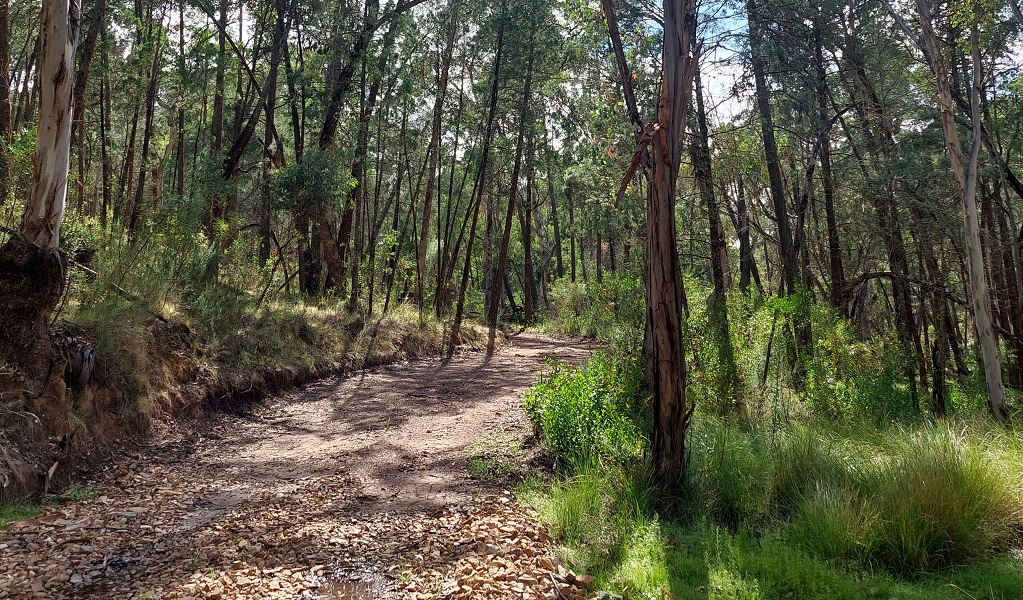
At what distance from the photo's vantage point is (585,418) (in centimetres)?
574

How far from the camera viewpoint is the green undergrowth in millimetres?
3545

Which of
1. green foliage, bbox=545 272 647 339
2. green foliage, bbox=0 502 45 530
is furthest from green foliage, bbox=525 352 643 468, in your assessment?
green foliage, bbox=0 502 45 530

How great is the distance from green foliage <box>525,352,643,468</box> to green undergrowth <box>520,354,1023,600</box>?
0.07 ft

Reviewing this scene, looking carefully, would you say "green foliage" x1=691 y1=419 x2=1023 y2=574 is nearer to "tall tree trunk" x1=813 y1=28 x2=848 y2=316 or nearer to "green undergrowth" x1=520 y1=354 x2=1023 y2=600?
"green undergrowth" x1=520 y1=354 x2=1023 y2=600

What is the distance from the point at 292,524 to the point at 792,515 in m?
3.96

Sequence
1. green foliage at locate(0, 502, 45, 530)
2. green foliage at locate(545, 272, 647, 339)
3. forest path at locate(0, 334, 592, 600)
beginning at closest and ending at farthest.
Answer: forest path at locate(0, 334, 592, 600) < green foliage at locate(0, 502, 45, 530) < green foliage at locate(545, 272, 647, 339)

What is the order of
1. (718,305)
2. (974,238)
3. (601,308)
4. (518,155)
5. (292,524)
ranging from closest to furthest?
(292,524) → (974,238) → (718,305) → (518,155) → (601,308)

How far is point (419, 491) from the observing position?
4895 mm

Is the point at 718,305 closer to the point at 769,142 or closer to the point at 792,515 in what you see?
the point at 769,142

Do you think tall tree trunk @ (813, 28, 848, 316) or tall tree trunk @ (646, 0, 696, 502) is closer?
tall tree trunk @ (646, 0, 696, 502)

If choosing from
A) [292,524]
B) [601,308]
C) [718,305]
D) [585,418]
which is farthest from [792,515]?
[601,308]

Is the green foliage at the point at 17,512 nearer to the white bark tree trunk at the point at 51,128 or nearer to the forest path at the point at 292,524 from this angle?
the forest path at the point at 292,524

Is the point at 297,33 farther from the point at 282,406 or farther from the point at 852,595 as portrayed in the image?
the point at 852,595

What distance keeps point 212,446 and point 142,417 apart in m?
0.75
